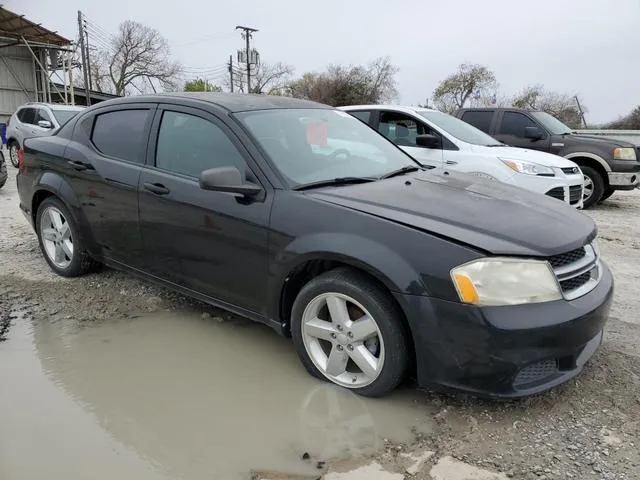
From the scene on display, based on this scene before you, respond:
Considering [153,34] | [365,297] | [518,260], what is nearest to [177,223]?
[365,297]

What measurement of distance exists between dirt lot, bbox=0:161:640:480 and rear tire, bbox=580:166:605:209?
5.63 metres

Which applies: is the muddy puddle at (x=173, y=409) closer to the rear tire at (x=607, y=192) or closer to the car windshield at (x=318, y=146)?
the car windshield at (x=318, y=146)

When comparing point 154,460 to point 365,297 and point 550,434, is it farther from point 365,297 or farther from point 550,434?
point 550,434

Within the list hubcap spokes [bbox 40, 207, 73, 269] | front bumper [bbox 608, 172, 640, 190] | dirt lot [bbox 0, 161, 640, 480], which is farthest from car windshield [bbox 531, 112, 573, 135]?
hubcap spokes [bbox 40, 207, 73, 269]

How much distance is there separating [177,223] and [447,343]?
1.92 m

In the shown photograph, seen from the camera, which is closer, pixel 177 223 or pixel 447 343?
pixel 447 343

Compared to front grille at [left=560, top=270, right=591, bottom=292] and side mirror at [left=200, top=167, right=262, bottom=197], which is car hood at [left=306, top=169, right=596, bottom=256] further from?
side mirror at [left=200, top=167, right=262, bottom=197]

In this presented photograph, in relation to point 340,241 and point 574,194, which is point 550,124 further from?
point 340,241

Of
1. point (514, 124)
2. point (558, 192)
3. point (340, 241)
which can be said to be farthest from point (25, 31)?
point (340, 241)

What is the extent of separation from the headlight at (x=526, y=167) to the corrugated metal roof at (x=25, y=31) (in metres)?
25.0

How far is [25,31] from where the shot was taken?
26500 millimetres

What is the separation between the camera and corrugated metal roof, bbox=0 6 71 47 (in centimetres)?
2488

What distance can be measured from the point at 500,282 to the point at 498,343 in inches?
11.1

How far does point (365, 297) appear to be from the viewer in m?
2.76
